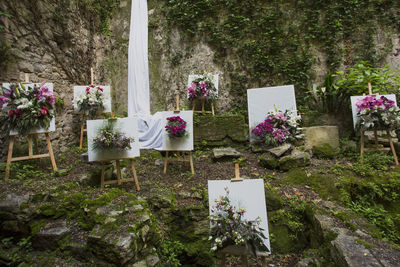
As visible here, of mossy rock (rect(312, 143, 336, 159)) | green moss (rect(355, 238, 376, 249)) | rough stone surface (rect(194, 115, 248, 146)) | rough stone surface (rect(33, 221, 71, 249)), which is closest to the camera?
green moss (rect(355, 238, 376, 249))

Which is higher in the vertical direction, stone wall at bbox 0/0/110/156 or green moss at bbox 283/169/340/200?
stone wall at bbox 0/0/110/156

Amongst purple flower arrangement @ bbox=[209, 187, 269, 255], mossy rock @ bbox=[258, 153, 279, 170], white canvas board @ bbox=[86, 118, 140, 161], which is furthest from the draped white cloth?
purple flower arrangement @ bbox=[209, 187, 269, 255]

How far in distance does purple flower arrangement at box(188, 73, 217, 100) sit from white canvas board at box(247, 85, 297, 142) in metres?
1.06

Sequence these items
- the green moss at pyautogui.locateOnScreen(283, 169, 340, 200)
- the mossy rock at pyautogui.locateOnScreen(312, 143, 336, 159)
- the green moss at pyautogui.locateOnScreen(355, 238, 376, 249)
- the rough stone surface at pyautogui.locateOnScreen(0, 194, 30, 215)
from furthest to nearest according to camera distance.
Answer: the mossy rock at pyautogui.locateOnScreen(312, 143, 336, 159), the green moss at pyautogui.locateOnScreen(283, 169, 340, 200), the rough stone surface at pyautogui.locateOnScreen(0, 194, 30, 215), the green moss at pyautogui.locateOnScreen(355, 238, 376, 249)

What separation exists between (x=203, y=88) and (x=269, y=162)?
105 inches

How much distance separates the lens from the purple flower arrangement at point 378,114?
381 cm

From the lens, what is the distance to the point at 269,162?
13.1ft

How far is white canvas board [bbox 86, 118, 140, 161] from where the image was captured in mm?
3078

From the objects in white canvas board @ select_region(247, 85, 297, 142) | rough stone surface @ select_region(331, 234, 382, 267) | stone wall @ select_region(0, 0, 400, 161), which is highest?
stone wall @ select_region(0, 0, 400, 161)

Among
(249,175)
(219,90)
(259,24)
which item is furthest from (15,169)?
(259,24)

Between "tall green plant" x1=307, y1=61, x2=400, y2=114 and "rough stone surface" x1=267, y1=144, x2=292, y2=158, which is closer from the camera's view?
"rough stone surface" x1=267, y1=144, x2=292, y2=158

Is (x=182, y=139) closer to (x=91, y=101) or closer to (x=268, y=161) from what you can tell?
(x=268, y=161)

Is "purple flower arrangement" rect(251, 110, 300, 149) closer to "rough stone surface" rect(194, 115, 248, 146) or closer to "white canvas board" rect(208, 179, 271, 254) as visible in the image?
"rough stone surface" rect(194, 115, 248, 146)

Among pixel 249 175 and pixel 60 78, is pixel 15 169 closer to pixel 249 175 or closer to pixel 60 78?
pixel 60 78
